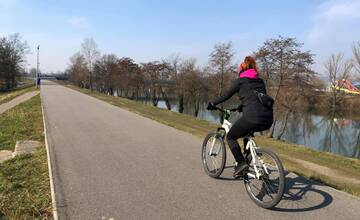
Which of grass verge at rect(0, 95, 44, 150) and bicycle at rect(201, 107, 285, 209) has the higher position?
bicycle at rect(201, 107, 285, 209)

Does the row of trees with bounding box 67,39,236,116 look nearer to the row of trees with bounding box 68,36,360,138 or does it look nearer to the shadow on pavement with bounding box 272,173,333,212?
the row of trees with bounding box 68,36,360,138

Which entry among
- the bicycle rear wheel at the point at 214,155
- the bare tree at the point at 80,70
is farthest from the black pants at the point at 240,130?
the bare tree at the point at 80,70

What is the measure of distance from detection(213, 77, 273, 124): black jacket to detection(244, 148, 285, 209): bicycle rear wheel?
47 cm

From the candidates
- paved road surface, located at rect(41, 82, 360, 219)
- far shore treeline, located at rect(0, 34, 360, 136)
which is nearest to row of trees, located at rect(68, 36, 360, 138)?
far shore treeline, located at rect(0, 34, 360, 136)

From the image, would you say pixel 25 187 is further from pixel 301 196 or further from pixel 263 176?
pixel 301 196

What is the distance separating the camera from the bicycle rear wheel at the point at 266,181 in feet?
15.8

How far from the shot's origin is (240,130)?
5523 mm

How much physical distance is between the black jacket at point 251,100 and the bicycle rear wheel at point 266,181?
0.47m

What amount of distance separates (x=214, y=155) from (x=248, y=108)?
5.39 ft

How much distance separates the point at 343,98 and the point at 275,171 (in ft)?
194

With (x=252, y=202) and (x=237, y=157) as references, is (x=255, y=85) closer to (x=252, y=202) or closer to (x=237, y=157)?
(x=237, y=157)

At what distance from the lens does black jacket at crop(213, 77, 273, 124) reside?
5.23 metres

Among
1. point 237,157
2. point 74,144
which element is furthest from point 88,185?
point 74,144

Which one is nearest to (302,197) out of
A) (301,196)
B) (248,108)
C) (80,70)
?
(301,196)
